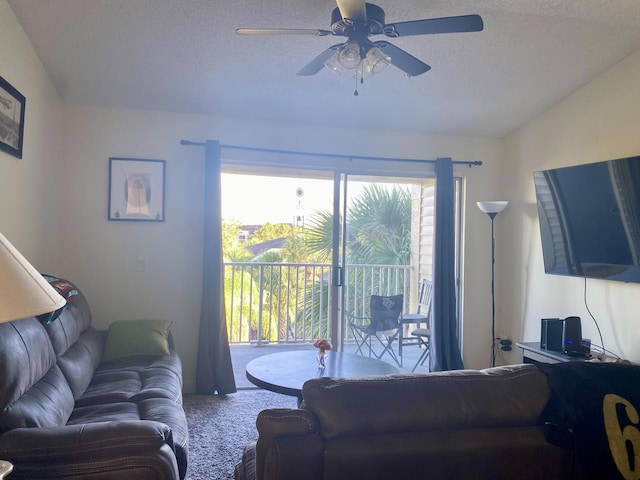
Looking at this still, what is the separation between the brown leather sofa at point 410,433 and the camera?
3.44ft

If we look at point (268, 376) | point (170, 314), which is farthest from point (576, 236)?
point (170, 314)

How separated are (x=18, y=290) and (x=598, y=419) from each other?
1459 mm

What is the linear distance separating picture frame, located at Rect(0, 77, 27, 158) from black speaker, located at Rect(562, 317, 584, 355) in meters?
3.60

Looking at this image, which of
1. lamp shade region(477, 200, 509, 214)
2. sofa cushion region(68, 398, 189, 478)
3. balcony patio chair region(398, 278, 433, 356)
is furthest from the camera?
balcony patio chair region(398, 278, 433, 356)

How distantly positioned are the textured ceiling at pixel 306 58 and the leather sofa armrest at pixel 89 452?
2168 millimetres

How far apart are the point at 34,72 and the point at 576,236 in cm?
378

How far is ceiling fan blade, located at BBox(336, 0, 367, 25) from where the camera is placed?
1.73 metres

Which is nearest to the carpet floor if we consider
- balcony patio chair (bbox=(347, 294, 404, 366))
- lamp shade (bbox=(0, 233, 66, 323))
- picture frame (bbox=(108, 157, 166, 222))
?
balcony patio chair (bbox=(347, 294, 404, 366))

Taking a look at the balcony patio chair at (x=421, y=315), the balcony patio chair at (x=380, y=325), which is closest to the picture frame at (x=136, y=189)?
the balcony patio chair at (x=380, y=325)

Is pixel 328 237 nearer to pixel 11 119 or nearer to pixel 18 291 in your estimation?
pixel 11 119

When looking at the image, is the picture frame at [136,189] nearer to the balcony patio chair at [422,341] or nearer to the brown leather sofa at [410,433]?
the balcony patio chair at [422,341]

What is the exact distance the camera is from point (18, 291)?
1.01 meters

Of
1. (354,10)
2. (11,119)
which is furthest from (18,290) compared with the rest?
(11,119)

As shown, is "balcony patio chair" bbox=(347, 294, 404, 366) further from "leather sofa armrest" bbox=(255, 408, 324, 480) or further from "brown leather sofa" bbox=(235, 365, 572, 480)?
"leather sofa armrest" bbox=(255, 408, 324, 480)
